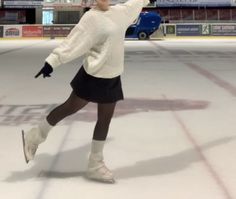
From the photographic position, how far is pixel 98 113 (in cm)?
282

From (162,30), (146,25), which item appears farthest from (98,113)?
(162,30)

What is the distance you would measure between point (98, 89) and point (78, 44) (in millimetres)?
252

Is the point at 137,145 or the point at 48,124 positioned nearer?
the point at 48,124

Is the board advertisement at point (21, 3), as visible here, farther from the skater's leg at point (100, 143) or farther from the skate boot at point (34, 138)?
the skater's leg at point (100, 143)

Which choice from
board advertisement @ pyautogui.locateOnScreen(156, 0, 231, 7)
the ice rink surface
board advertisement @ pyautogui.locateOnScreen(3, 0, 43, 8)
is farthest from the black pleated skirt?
board advertisement @ pyautogui.locateOnScreen(3, 0, 43, 8)

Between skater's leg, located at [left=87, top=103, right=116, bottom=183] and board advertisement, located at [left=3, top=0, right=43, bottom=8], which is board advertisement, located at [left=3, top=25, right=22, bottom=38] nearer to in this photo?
board advertisement, located at [left=3, top=0, right=43, bottom=8]

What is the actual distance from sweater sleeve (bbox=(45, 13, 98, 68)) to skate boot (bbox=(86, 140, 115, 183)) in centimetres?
49

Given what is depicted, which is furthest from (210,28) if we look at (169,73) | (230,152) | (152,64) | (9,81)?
(230,152)

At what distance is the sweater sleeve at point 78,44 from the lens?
2.65 m

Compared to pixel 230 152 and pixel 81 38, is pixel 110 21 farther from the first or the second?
pixel 230 152

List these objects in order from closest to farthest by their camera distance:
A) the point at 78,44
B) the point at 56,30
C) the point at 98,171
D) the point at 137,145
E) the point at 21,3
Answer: the point at 78,44, the point at 98,171, the point at 137,145, the point at 56,30, the point at 21,3

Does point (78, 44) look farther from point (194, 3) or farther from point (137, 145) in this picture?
point (194, 3)

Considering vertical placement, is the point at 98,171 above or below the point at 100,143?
below

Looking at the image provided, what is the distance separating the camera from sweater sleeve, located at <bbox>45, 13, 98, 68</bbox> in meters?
2.65
